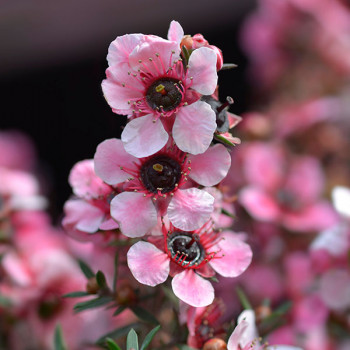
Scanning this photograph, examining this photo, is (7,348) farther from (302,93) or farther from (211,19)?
(211,19)

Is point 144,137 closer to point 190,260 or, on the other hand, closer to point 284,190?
point 190,260

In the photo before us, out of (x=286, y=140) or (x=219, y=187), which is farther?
(x=286, y=140)

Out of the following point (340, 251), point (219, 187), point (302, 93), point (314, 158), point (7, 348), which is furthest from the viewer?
point (302, 93)

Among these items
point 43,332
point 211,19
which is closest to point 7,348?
point 43,332

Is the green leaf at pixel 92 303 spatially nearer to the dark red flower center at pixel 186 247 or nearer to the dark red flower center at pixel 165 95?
the dark red flower center at pixel 186 247

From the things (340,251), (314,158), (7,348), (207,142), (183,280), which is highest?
(207,142)

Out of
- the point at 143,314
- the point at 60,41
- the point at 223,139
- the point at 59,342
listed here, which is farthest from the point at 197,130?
the point at 60,41

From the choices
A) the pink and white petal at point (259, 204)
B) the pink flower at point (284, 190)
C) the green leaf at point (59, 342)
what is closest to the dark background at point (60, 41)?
the pink flower at point (284, 190)

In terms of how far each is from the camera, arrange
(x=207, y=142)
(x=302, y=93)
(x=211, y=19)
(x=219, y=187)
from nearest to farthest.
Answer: (x=207, y=142) → (x=219, y=187) → (x=302, y=93) → (x=211, y=19)
